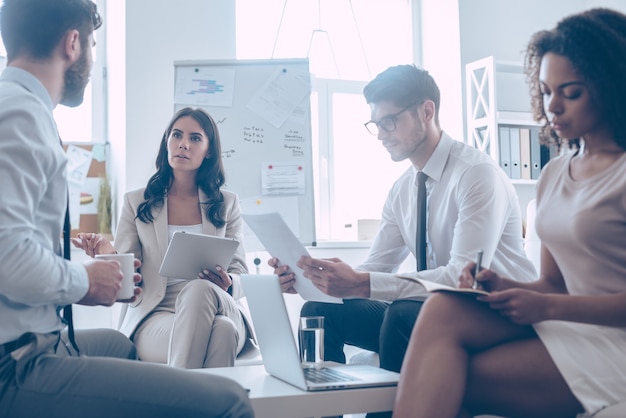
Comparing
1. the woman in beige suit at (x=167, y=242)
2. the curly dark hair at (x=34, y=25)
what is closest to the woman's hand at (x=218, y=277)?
the woman in beige suit at (x=167, y=242)

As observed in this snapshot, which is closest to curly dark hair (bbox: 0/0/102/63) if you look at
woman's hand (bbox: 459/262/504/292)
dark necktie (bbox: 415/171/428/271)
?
woman's hand (bbox: 459/262/504/292)

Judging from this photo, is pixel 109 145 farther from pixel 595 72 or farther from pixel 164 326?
pixel 595 72

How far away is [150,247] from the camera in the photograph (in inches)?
104

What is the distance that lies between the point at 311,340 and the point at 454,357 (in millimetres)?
488

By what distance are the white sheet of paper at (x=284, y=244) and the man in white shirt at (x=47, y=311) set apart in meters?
0.46

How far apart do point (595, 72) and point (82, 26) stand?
3.47 feet

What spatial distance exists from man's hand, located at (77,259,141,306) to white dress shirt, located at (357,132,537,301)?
859mm

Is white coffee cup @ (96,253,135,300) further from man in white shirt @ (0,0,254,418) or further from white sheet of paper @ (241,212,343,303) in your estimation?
white sheet of paper @ (241,212,343,303)

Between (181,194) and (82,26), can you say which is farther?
(181,194)

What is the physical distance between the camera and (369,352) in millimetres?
2318

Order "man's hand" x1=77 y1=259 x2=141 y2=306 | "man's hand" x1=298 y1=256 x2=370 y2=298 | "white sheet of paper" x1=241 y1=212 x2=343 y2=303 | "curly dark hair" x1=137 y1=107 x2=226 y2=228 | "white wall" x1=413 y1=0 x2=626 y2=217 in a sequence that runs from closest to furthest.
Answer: "man's hand" x1=77 y1=259 x2=141 y2=306
"white sheet of paper" x1=241 y1=212 x2=343 y2=303
"man's hand" x1=298 y1=256 x2=370 y2=298
"curly dark hair" x1=137 y1=107 x2=226 y2=228
"white wall" x1=413 y1=0 x2=626 y2=217

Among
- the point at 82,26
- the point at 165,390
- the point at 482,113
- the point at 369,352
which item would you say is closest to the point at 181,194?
the point at 369,352

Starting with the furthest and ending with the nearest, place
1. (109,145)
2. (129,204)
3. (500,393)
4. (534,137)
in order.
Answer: (534,137)
(109,145)
(129,204)
(500,393)

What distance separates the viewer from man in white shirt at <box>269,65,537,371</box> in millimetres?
2062
